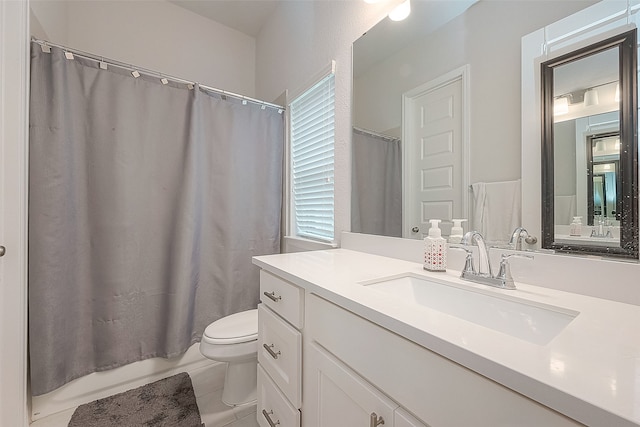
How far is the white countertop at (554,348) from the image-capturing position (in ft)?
1.02

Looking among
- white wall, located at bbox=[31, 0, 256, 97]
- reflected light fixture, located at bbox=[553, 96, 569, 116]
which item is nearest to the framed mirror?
reflected light fixture, located at bbox=[553, 96, 569, 116]

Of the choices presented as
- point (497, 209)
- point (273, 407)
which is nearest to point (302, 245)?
point (273, 407)

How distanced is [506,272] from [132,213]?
5.84 ft

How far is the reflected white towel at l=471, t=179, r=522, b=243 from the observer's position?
0.83 metres

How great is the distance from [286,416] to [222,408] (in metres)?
0.69

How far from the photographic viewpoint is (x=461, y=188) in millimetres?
968

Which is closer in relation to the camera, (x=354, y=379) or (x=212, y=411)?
(x=354, y=379)

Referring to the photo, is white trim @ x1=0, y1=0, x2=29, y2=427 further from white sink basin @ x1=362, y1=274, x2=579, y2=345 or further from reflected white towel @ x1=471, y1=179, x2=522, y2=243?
reflected white towel @ x1=471, y1=179, x2=522, y2=243

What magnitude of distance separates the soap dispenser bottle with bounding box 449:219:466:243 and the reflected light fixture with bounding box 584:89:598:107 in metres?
0.45

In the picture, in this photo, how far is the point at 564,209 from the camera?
738 millimetres

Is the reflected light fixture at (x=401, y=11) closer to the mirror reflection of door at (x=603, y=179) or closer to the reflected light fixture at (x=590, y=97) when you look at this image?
the reflected light fixture at (x=590, y=97)

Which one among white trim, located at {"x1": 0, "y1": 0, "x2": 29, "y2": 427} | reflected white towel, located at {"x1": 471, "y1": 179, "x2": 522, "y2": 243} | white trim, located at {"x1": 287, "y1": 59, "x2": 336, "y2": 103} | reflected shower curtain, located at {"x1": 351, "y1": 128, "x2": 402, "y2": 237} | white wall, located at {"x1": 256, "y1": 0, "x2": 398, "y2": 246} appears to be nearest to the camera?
reflected white towel, located at {"x1": 471, "y1": 179, "x2": 522, "y2": 243}

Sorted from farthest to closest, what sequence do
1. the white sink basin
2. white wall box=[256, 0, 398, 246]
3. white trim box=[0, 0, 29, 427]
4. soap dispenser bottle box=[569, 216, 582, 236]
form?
white wall box=[256, 0, 398, 246], white trim box=[0, 0, 29, 427], soap dispenser bottle box=[569, 216, 582, 236], the white sink basin

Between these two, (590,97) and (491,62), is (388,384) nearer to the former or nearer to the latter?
(590,97)
